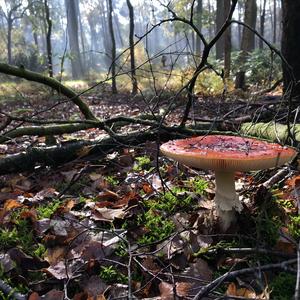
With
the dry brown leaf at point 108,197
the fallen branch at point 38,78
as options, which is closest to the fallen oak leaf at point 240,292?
the dry brown leaf at point 108,197

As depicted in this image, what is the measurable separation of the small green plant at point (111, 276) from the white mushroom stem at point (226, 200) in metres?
0.75

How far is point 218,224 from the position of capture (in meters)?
2.44

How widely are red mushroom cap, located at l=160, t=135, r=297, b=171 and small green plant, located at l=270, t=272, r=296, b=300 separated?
0.63 m

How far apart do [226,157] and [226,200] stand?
0.53 meters

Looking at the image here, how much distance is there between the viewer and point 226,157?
1.98 metres

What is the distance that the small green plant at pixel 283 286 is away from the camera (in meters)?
1.95

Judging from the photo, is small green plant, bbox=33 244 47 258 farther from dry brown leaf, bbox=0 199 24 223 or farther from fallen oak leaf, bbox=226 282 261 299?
fallen oak leaf, bbox=226 282 261 299

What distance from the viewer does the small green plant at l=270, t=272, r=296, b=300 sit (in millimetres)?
1954

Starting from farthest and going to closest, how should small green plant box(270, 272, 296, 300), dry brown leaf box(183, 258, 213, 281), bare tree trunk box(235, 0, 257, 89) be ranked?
bare tree trunk box(235, 0, 257, 89), dry brown leaf box(183, 258, 213, 281), small green plant box(270, 272, 296, 300)

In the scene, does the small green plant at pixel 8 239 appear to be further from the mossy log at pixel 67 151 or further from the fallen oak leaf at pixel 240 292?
the fallen oak leaf at pixel 240 292

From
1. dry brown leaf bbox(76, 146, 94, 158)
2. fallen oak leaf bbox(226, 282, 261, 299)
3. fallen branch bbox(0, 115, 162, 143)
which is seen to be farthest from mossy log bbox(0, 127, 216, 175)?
fallen oak leaf bbox(226, 282, 261, 299)

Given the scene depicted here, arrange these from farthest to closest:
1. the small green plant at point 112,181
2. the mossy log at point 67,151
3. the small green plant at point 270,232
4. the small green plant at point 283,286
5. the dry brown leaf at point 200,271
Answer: the mossy log at point 67,151, the small green plant at point 112,181, the small green plant at point 270,232, the dry brown leaf at point 200,271, the small green plant at point 283,286

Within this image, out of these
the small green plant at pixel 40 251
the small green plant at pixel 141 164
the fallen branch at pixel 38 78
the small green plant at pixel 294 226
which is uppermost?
the fallen branch at pixel 38 78

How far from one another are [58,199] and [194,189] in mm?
1193
